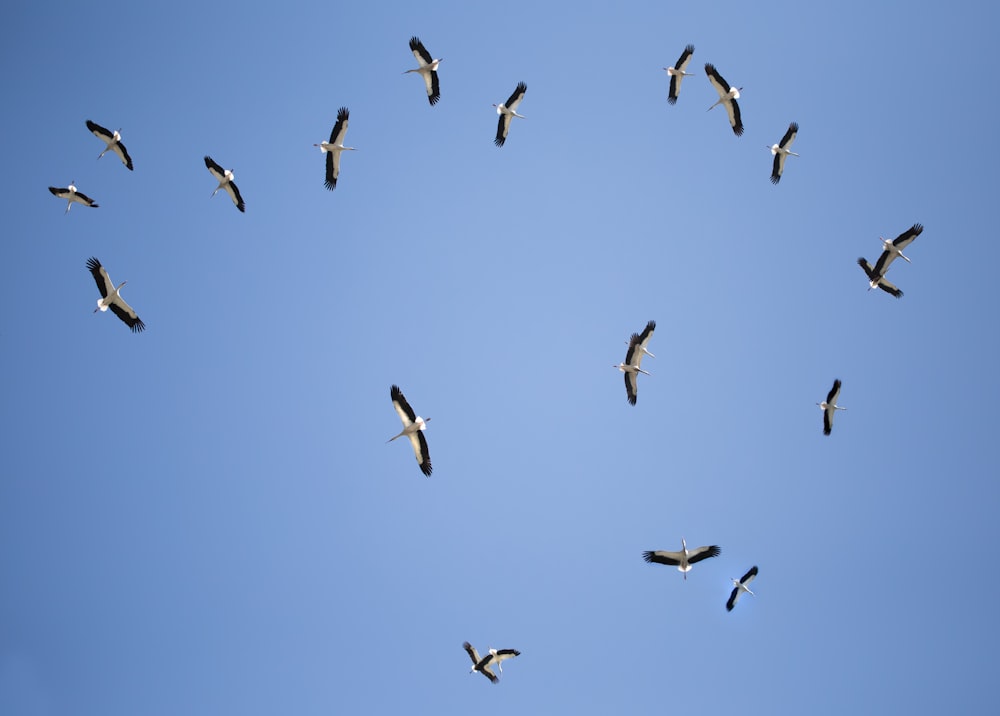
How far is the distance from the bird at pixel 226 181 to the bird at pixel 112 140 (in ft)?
11.3

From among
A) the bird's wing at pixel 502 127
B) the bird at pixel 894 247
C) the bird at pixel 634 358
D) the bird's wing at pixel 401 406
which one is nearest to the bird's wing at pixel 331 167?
the bird's wing at pixel 502 127

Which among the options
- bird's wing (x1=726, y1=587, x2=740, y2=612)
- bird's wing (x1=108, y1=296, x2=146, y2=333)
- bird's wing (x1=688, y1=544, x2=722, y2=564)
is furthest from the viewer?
bird's wing (x1=726, y1=587, x2=740, y2=612)

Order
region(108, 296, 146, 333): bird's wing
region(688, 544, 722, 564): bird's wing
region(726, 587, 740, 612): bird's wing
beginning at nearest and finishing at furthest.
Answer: region(688, 544, 722, 564): bird's wing < region(108, 296, 146, 333): bird's wing < region(726, 587, 740, 612): bird's wing

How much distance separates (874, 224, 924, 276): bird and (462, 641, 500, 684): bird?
21821mm

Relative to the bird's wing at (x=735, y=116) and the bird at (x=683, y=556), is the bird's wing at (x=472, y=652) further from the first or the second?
the bird's wing at (x=735, y=116)

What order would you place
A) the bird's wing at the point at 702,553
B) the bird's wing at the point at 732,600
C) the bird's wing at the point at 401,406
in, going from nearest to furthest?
the bird's wing at the point at 401,406
the bird's wing at the point at 702,553
the bird's wing at the point at 732,600

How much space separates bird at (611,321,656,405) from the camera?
28.2 meters

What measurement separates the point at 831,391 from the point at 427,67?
21015 mm

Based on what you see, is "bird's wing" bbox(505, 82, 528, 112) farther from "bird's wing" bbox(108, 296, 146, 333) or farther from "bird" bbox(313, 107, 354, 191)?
"bird's wing" bbox(108, 296, 146, 333)

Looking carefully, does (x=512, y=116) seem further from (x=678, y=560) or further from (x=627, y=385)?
(x=678, y=560)

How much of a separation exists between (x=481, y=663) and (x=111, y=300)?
19590 millimetres

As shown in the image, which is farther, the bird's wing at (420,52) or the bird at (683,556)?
the bird's wing at (420,52)

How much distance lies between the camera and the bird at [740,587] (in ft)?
99.1

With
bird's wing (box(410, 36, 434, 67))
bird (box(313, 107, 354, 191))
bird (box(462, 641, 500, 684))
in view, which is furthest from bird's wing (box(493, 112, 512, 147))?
bird (box(462, 641, 500, 684))
